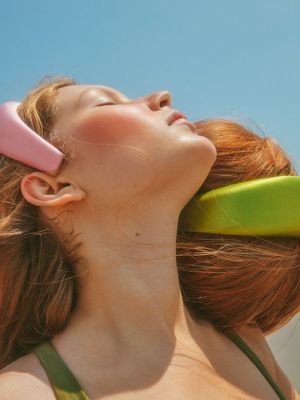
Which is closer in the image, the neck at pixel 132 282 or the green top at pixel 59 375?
the green top at pixel 59 375

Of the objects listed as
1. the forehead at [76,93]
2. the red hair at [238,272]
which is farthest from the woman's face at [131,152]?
the red hair at [238,272]

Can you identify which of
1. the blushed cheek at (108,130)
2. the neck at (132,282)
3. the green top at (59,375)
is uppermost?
the blushed cheek at (108,130)

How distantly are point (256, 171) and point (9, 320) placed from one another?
1242mm

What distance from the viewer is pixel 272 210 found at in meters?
2.26

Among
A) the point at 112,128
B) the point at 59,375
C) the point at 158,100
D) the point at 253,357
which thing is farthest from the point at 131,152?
the point at 253,357

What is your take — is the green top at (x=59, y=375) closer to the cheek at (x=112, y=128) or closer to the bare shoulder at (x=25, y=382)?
the bare shoulder at (x=25, y=382)

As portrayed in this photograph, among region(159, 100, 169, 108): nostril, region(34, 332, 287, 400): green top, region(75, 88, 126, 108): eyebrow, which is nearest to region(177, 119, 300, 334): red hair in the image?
region(159, 100, 169, 108): nostril

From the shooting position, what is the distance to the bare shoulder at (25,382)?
1.69 metres

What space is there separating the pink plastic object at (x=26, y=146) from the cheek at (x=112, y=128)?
0.43 ft

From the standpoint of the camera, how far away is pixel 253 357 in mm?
2229

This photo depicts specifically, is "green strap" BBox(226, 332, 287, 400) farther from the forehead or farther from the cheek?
the forehead

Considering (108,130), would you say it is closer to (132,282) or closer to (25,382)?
Result: (132,282)

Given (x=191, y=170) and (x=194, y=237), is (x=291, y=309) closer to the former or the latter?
(x=194, y=237)

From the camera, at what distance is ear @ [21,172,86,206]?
2.15m
